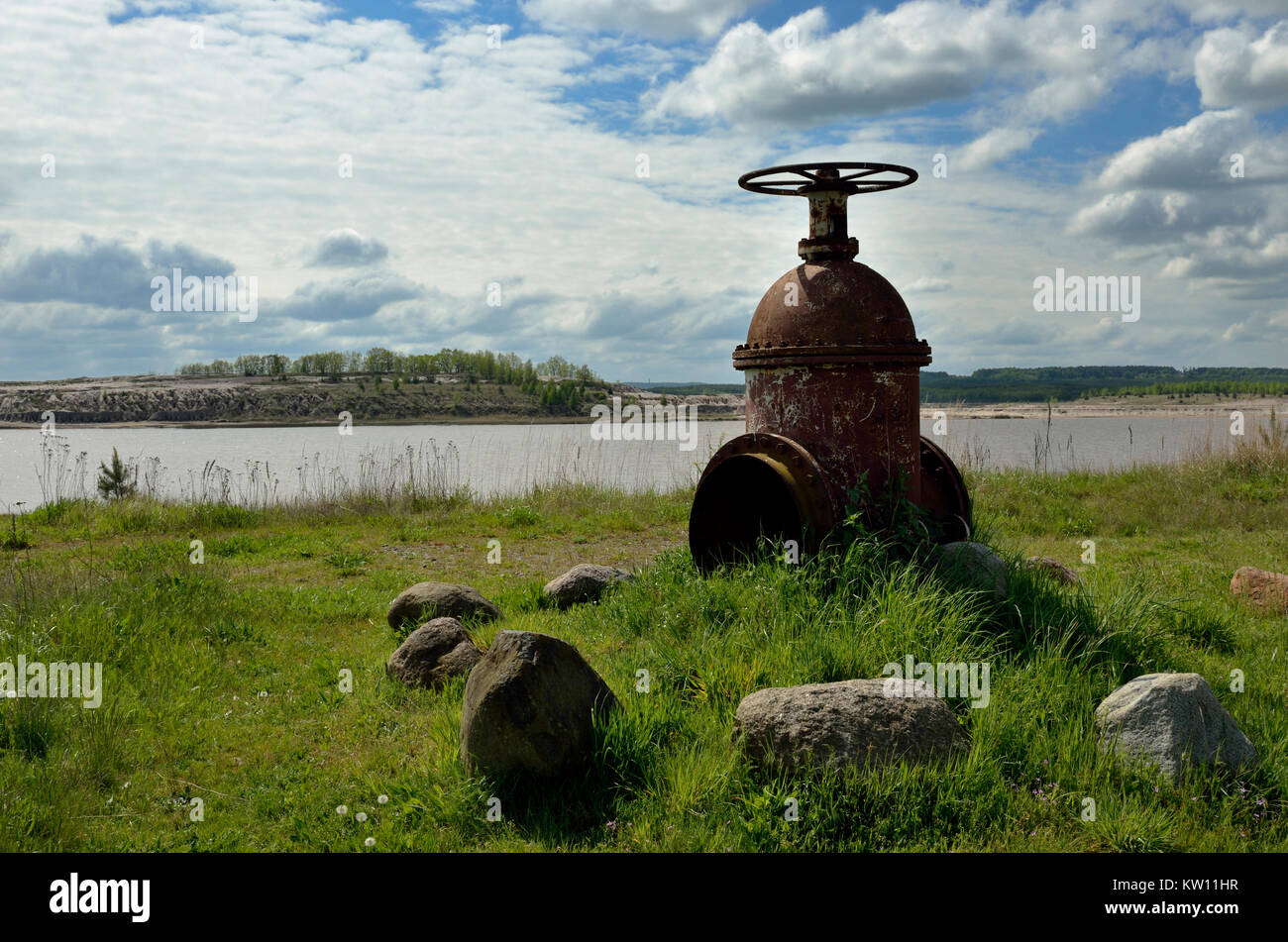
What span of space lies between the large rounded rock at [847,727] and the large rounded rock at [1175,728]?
0.80m

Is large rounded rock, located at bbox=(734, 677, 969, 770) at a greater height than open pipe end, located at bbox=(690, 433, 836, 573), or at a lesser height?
lesser

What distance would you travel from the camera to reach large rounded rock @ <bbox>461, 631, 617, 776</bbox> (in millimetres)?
3992

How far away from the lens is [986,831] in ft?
12.3

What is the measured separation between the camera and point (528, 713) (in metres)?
3.99

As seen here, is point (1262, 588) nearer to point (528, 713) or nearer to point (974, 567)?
point (974, 567)

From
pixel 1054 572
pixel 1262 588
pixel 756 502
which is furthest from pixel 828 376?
pixel 1262 588

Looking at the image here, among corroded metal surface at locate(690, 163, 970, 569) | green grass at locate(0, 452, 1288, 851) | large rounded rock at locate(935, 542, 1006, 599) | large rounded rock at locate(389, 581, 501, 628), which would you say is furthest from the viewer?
large rounded rock at locate(389, 581, 501, 628)

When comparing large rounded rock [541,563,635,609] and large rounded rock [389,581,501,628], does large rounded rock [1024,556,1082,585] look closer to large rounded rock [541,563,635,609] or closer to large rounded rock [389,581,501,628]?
large rounded rock [541,563,635,609]

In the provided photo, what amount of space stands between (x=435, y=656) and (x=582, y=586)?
1.95 meters

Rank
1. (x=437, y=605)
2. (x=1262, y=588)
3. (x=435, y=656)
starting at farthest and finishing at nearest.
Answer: (x=1262, y=588)
(x=437, y=605)
(x=435, y=656)

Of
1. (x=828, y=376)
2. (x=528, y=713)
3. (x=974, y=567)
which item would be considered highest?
(x=828, y=376)

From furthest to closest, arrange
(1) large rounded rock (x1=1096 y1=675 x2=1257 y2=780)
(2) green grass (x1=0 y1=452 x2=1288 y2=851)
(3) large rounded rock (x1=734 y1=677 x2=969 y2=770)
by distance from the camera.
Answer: (1) large rounded rock (x1=1096 y1=675 x2=1257 y2=780), (3) large rounded rock (x1=734 y1=677 x2=969 y2=770), (2) green grass (x1=0 y1=452 x2=1288 y2=851)

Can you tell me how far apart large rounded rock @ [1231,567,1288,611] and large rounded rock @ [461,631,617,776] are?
240 inches

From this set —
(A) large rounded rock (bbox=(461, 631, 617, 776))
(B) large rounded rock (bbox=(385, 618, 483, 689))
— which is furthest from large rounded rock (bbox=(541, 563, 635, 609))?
(A) large rounded rock (bbox=(461, 631, 617, 776))
